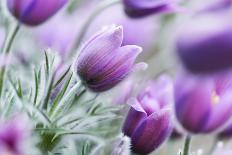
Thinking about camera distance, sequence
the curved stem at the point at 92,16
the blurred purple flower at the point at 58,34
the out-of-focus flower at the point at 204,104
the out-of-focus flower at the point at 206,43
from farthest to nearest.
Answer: the blurred purple flower at the point at 58,34, the curved stem at the point at 92,16, the out-of-focus flower at the point at 204,104, the out-of-focus flower at the point at 206,43

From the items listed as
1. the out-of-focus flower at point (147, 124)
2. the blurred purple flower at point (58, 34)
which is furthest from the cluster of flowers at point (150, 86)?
the blurred purple flower at point (58, 34)

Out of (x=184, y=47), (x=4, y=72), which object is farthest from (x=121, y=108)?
(x=184, y=47)

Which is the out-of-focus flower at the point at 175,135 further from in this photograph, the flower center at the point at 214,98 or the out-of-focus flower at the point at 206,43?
the out-of-focus flower at the point at 206,43

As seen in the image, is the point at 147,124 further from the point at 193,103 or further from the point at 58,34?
the point at 58,34

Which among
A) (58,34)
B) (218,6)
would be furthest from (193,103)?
(58,34)

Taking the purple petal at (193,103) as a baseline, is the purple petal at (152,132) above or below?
below

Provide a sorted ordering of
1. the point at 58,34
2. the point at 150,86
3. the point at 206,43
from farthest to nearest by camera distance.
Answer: the point at 58,34, the point at 150,86, the point at 206,43
